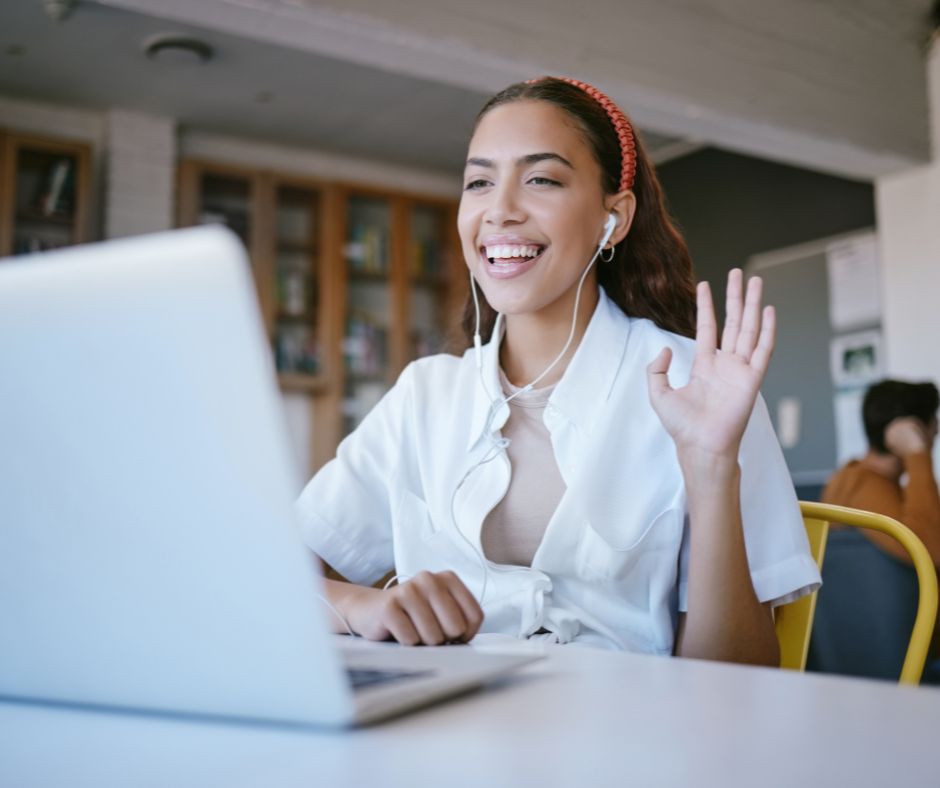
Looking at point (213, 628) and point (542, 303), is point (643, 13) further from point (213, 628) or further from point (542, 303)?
point (213, 628)

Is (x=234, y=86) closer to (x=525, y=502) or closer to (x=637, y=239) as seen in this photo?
(x=637, y=239)

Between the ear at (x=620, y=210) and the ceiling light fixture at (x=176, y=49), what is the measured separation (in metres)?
3.65

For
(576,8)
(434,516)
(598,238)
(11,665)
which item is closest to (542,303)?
(598,238)

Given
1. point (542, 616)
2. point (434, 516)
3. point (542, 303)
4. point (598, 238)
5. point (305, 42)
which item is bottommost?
point (542, 616)

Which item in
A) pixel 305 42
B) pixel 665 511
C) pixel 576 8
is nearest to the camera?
pixel 665 511

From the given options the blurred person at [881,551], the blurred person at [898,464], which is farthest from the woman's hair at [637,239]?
A: the blurred person at [898,464]

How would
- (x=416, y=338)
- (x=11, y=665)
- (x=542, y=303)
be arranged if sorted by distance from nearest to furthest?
1. (x=11, y=665)
2. (x=542, y=303)
3. (x=416, y=338)

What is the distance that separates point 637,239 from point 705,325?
17.6 inches

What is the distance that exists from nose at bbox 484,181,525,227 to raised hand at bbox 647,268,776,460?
41cm

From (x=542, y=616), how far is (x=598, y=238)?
640 millimetres

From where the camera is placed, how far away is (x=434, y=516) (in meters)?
1.36

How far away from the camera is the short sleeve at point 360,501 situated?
1434 mm

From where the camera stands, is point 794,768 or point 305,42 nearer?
point 794,768

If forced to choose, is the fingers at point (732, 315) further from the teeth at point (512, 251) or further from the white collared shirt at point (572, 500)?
the teeth at point (512, 251)
